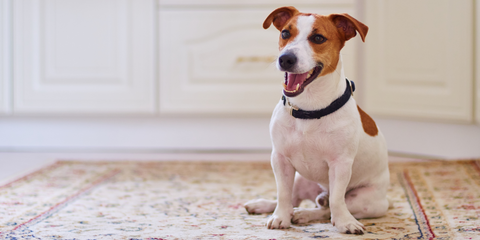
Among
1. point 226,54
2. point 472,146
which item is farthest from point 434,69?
point 226,54

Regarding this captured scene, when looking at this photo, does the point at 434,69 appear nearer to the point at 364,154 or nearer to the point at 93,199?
the point at 364,154

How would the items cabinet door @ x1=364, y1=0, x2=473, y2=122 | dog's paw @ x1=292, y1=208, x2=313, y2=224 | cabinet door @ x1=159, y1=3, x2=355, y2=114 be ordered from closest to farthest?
dog's paw @ x1=292, y1=208, x2=313, y2=224 → cabinet door @ x1=364, y1=0, x2=473, y2=122 → cabinet door @ x1=159, y1=3, x2=355, y2=114

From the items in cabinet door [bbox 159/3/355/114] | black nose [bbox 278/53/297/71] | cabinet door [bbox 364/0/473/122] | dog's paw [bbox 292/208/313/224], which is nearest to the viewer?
black nose [bbox 278/53/297/71]

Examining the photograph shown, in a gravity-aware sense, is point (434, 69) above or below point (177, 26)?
below

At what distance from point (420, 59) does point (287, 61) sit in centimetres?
123

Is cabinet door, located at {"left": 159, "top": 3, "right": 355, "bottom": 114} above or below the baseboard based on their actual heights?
above

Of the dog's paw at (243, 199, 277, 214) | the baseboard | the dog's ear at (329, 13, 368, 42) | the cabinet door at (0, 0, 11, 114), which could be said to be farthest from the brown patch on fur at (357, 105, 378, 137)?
the cabinet door at (0, 0, 11, 114)

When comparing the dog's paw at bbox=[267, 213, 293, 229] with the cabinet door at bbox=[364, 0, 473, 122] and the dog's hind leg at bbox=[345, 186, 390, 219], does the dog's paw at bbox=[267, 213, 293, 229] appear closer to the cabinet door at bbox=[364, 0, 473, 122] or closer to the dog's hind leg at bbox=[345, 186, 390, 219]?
the dog's hind leg at bbox=[345, 186, 390, 219]

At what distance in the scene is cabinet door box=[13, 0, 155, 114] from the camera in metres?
2.17

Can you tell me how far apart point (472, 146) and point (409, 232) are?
109cm

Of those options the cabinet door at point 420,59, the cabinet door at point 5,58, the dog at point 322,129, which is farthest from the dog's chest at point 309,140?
the cabinet door at point 5,58

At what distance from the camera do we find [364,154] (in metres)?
1.20

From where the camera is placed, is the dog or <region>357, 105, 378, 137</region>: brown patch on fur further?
<region>357, 105, 378, 137</region>: brown patch on fur

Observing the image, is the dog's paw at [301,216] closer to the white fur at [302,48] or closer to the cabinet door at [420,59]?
the white fur at [302,48]
